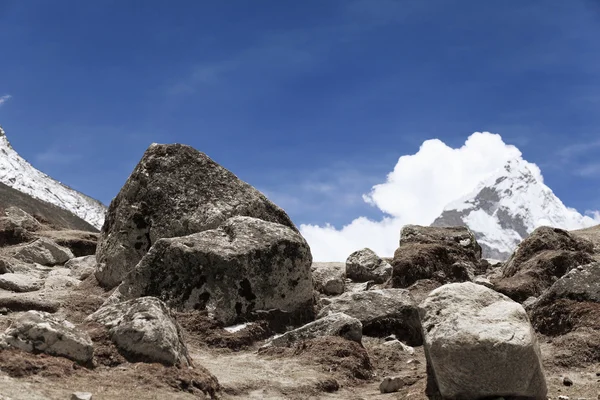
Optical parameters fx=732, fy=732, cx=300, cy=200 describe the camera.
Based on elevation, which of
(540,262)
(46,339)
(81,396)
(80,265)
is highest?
(540,262)

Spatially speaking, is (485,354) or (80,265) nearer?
(485,354)

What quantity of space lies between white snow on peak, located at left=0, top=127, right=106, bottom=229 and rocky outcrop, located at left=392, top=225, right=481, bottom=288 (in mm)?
132322

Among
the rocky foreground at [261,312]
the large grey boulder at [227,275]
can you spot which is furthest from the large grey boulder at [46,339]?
Answer: the large grey boulder at [227,275]

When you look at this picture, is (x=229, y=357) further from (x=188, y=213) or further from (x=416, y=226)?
(x=416, y=226)

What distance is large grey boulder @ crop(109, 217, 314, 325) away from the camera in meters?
18.8

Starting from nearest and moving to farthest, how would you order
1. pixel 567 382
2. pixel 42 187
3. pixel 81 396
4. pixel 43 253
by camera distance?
pixel 81 396 < pixel 567 382 < pixel 43 253 < pixel 42 187

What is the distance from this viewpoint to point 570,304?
16734 mm

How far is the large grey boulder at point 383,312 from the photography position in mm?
18781

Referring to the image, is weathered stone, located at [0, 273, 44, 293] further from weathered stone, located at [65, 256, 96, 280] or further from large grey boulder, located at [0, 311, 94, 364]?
large grey boulder, located at [0, 311, 94, 364]

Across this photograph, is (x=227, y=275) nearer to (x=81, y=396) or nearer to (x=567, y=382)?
(x=567, y=382)

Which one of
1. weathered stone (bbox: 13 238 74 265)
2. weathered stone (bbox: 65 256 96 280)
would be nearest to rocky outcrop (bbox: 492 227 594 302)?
weathered stone (bbox: 65 256 96 280)

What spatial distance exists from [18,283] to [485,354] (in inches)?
630

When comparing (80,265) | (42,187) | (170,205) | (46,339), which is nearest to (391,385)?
(46,339)

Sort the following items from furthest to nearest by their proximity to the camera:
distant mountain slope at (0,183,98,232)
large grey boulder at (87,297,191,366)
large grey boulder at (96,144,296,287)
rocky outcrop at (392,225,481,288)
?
distant mountain slope at (0,183,98,232) → rocky outcrop at (392,225,481,288) → large grey boulder at (96,144,296,287) → large grey boulder at (87,297,191,366)
